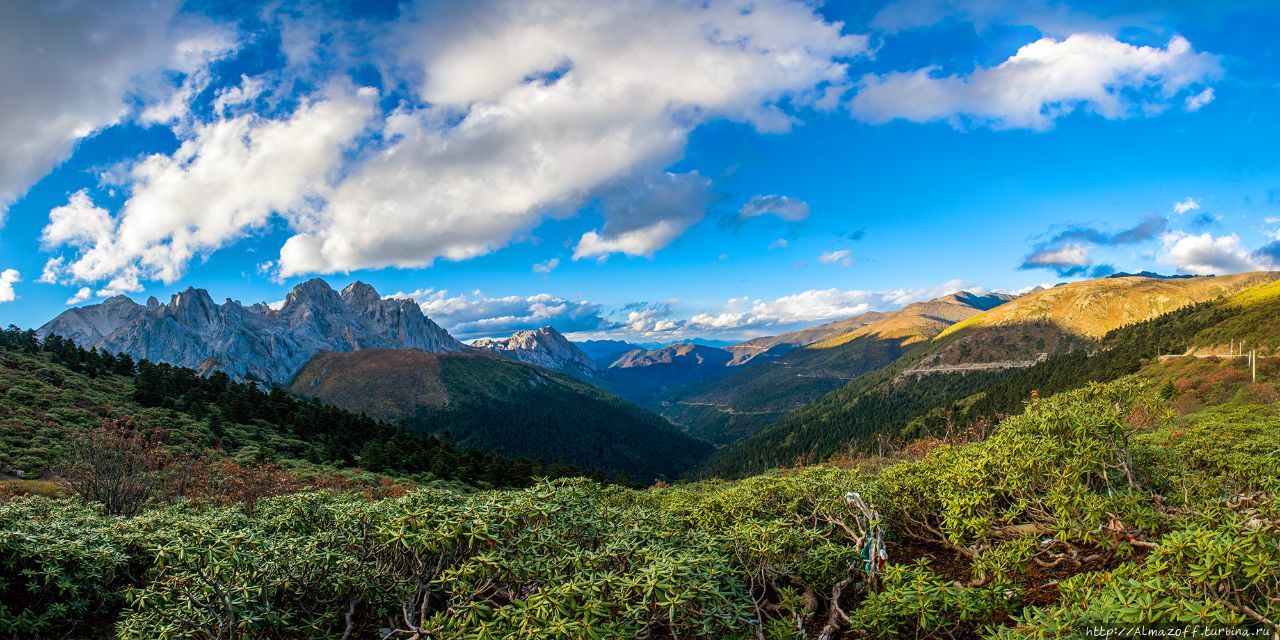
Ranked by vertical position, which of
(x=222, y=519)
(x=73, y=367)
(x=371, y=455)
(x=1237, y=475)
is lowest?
(x=371, y=455)

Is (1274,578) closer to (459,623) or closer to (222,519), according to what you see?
(459,623)

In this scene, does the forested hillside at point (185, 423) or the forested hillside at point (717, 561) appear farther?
the forested hillside at point (185, 423)

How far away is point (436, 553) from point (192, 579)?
431 centimetres

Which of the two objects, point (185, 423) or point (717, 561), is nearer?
point (717, 561)

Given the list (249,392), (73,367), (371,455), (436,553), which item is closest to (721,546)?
(436,553)

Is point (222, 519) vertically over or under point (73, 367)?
under

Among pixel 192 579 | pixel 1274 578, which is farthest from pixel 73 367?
pixel 1274 578

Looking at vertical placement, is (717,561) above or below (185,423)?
below

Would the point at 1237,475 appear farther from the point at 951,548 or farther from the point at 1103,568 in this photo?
the point at 951,548

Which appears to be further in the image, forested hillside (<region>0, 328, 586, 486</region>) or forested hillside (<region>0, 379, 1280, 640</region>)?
forested hillside (<region>0, 328, 586, 486</region>)

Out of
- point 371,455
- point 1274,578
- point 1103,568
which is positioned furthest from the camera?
point 371,455

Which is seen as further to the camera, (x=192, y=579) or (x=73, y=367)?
(x=73, y=367)

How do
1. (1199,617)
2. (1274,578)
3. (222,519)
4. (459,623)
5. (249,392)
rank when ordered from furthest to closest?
(249,392) < (222,519) < (459,623) < (1274,578) < (1199,617)

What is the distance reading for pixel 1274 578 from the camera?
750 cm
